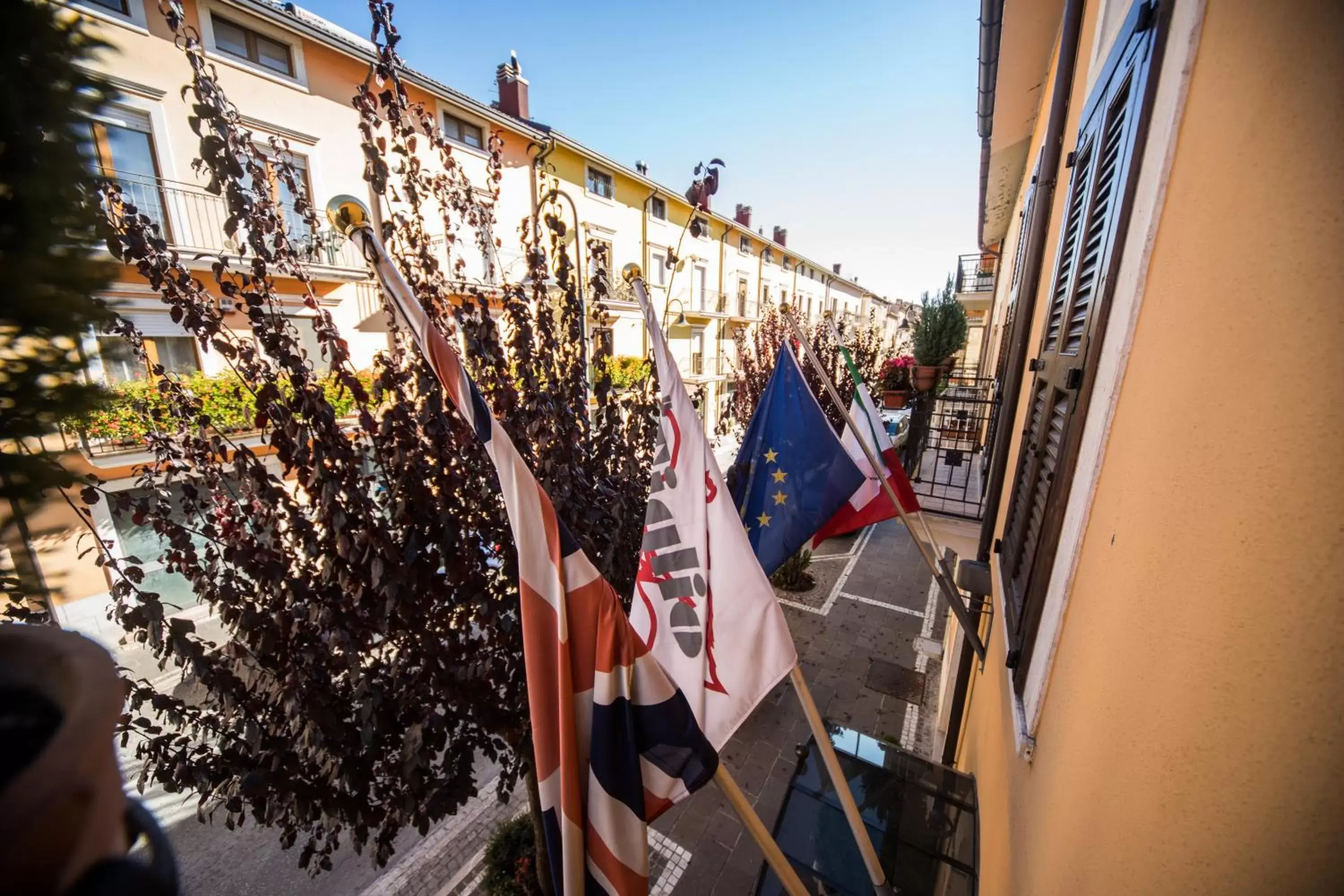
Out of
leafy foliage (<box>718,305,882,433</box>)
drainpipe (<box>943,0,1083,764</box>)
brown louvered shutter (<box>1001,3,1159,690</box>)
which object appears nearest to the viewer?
brown louvered shutter (<box>1001,3,1159,690</box>)

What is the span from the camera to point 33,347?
0.69 meters

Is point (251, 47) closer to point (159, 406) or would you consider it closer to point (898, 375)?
point (159, 406)

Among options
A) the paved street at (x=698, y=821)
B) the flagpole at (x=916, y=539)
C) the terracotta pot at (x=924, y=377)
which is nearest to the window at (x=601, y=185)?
the terracotta pot at (x=924, y=377)

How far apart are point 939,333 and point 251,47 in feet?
42.9

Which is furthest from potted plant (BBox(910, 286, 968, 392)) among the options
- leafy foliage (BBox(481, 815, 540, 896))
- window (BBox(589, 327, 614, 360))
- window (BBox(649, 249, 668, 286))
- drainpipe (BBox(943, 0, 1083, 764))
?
window (BBox(649, 249, 668, 286))

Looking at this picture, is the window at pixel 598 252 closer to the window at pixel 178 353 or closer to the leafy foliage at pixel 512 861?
the leafy foliage at pixel 512 861

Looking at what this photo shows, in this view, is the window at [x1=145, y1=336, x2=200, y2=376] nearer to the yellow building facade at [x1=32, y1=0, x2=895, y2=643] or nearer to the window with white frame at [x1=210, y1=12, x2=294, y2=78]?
the yellow building facade at [x1=32, y1=0, x2=895, y2=643]

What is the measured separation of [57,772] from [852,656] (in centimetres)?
963

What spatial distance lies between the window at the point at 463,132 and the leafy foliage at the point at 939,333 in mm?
11346

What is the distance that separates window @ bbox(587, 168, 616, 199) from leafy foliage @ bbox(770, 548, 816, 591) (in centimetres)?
1386

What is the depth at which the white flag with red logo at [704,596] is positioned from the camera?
2.55 m

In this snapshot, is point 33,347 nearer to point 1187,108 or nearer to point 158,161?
point 1187,108

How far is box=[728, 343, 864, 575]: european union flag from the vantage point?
361cm

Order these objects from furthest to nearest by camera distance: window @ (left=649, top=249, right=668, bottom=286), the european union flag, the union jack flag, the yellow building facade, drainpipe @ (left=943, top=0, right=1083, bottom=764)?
window @ (left=649, top=249, right=668, bottom=286)
the yellow building facade
drainpipe @ (left=943, top=0, right=1083, bottom=764)
the european union flag
the union jack flag
